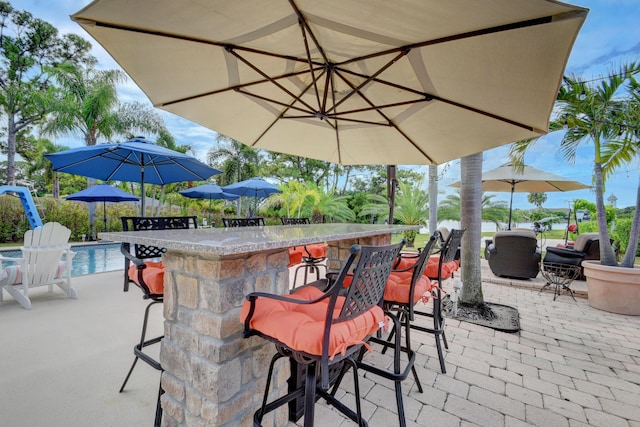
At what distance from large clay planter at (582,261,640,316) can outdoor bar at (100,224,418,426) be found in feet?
14.0

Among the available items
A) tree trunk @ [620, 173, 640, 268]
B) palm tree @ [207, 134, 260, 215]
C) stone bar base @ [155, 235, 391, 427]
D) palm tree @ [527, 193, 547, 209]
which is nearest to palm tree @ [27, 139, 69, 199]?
palm tree @ [207, 134, 260, 215]

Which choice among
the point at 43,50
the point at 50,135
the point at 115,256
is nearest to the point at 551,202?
the point at 115,256

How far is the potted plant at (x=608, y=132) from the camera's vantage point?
3.59 m

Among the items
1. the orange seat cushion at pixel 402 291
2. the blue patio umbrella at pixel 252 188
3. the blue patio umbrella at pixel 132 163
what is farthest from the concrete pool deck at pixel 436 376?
the blue patio umbrella at pixel 252 188

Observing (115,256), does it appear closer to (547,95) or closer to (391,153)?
(391,153)

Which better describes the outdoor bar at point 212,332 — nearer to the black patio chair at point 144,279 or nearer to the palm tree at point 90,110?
the black patio chair at point 144,279

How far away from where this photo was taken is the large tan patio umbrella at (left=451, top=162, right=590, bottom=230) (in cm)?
604

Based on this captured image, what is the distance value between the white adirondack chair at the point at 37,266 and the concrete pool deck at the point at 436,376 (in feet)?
1.27

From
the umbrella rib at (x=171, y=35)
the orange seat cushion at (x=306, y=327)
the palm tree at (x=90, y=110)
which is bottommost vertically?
the orange seat cushion at (x=306, y=327)

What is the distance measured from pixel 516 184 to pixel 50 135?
17.9 m

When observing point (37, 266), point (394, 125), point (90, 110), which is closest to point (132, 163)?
point (37, 266)

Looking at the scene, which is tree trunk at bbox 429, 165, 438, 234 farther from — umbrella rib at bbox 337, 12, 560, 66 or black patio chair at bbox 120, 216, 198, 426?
black patio chair at bbox 120, 216, 198, 426

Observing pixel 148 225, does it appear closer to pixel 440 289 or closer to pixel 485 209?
pixel 440 289

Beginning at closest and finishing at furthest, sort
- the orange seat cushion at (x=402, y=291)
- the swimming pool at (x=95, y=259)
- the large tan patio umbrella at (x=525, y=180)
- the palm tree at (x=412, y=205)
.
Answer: the orange seat cushion at (x=402, y=291)
the large tan patio umbrella at (x=525, y=180)
the swimming pool at (x=95, y=259)
the palm tree at (x=412, y=205)
